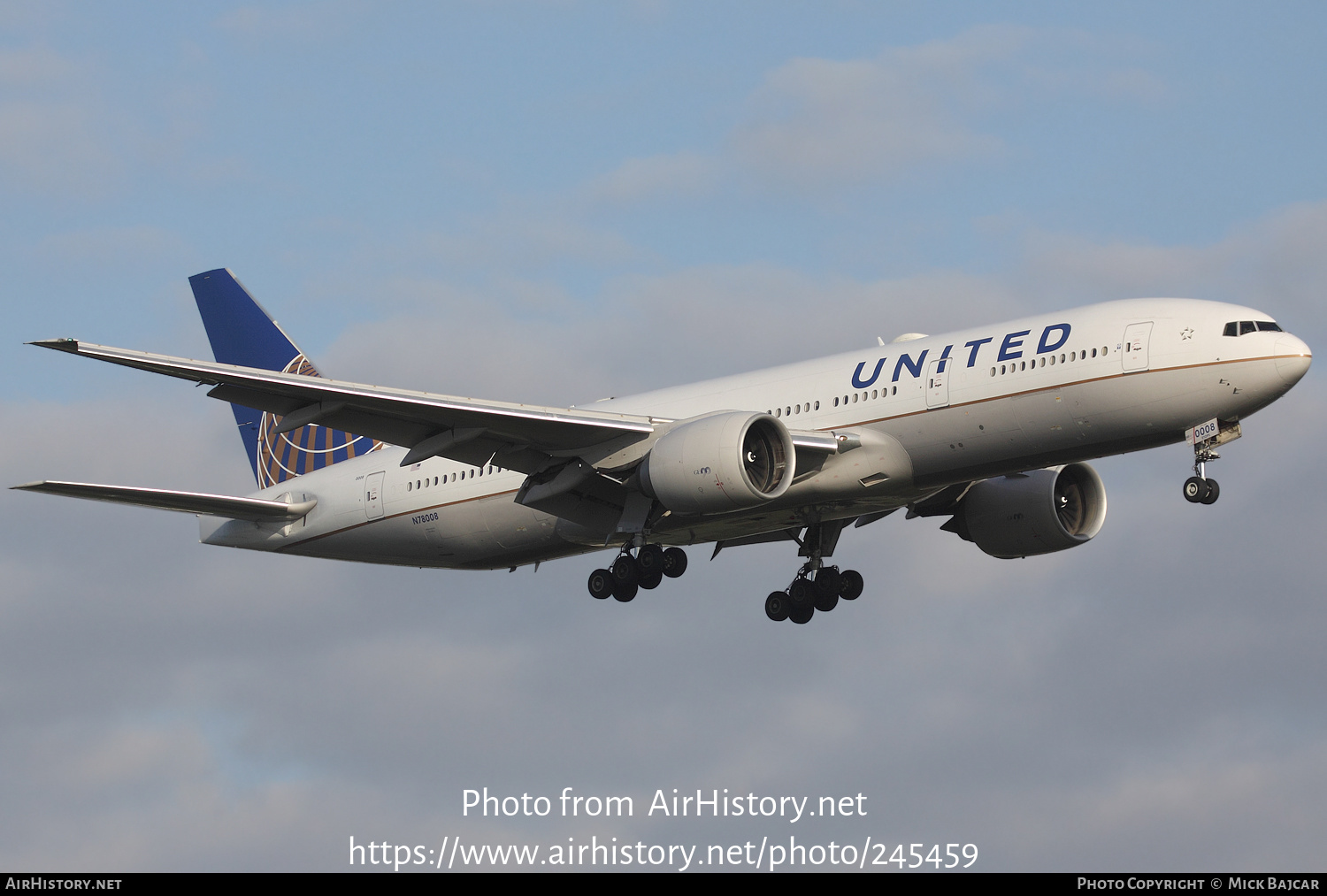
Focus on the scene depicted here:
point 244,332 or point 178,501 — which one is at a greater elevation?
point 244,332

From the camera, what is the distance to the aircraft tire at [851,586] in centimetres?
4428

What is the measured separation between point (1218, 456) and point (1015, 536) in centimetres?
978

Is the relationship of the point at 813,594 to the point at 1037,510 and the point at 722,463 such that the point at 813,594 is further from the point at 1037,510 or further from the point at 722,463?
the point at 722,463

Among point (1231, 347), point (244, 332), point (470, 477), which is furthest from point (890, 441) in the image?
point (244, 332)

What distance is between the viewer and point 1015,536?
146 ft

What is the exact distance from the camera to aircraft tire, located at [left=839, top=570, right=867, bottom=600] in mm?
44281

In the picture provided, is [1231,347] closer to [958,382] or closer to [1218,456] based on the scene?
[1218,456]

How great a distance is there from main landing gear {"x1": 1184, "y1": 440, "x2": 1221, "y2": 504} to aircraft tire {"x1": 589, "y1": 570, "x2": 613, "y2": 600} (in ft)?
42.6

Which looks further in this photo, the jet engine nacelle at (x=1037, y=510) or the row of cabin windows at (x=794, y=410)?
the jet engine nacelle at (x=1037, y=510)

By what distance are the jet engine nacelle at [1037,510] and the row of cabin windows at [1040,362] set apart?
8507mm

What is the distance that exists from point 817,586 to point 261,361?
17.6 m

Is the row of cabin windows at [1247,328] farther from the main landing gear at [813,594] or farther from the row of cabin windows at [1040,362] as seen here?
→ the main landing gear at [813,594]

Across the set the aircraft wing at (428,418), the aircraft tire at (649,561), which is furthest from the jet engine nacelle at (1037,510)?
the aircraft wing at (428,418)

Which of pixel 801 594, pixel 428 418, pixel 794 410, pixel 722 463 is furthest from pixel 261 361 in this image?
pixel 722 463
